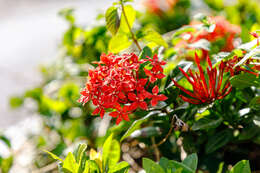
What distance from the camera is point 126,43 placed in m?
0.60

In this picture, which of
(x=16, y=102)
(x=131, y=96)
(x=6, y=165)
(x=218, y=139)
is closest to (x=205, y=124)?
(x=218, y=139)

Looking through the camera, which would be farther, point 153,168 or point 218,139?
point 218,139

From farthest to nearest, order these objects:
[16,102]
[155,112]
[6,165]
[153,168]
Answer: [16,102] < [6,165] < [155,112] < [153,168]

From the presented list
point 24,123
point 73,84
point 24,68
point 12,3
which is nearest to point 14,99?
point 24,123

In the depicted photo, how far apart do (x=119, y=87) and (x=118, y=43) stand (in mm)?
179

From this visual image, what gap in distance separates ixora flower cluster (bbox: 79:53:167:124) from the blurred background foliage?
6cm

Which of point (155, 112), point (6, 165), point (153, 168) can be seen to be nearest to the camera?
point (153, 168)

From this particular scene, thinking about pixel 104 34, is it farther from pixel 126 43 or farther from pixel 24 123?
pixel 24 123

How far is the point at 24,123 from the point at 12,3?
6.89 feet

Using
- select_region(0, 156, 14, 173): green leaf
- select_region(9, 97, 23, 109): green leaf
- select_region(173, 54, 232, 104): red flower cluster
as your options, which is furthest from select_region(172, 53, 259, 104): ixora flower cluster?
select_region(9, 97, 23, 109): green leaf

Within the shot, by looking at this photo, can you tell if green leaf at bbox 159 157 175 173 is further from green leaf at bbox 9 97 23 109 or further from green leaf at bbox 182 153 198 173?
green leaf at bbox 9 97 23 109

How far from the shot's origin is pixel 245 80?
475 mm

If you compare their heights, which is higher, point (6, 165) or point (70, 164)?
point (70, 164)

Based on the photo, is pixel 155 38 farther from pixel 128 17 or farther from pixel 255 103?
pixel 255 103
